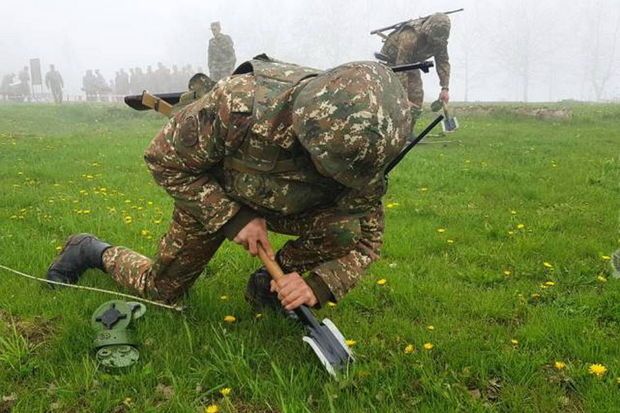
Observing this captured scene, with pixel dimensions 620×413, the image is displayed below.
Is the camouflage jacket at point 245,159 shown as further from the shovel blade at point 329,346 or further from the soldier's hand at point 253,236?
the shovel blade at point 329,346

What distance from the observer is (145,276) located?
3.66 metres

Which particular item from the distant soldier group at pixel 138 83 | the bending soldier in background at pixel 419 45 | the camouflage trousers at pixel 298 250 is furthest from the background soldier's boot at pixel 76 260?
the distant soldier group at pixel 138 83

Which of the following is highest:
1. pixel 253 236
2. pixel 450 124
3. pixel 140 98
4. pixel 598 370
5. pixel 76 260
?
pixel 140 98

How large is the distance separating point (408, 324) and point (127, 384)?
1.63 m

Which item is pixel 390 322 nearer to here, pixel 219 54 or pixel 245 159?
pixel 245 159

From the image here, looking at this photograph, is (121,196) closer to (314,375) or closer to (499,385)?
(314,375)

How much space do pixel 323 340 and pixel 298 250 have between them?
2.17ft

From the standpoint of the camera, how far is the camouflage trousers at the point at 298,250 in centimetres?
320

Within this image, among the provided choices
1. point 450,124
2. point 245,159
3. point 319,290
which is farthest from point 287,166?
point 450,124

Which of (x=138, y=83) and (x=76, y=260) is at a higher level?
(x=138, y=83)

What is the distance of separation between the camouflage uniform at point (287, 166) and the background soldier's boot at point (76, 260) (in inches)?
24.1

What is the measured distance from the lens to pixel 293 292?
115 inches

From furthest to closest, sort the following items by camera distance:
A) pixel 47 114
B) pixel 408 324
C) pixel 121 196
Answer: pixel 47 114
pixel 121 196
pixel 408 324

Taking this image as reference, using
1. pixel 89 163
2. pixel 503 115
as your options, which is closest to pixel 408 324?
pixel 89 163
